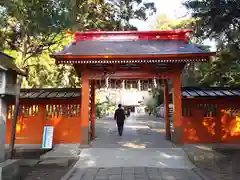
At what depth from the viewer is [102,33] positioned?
12.1 m

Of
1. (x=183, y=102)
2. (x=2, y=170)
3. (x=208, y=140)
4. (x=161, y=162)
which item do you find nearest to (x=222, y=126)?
(x=208, y=140)

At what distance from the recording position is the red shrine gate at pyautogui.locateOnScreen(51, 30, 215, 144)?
32.3 ft

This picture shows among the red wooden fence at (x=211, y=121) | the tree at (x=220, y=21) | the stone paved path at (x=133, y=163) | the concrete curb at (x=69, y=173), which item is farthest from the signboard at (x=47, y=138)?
the tree at (x=220, y=21)

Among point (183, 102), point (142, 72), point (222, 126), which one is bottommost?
point (222, 126)

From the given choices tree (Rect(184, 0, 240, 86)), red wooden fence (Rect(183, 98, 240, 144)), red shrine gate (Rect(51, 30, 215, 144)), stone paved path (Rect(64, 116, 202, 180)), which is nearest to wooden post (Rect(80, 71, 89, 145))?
red shrine gate (Rect(51, 30, 215, 144))

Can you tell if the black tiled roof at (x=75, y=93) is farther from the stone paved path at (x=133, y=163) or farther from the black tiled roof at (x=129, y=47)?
the stone paved path at (x=133, y=163)

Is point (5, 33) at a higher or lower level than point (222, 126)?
higher

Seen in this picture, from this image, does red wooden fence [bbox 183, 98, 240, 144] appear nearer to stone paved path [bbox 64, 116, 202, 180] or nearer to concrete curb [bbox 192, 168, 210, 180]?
stone paved path [bbox 64, 116, 202, 180]

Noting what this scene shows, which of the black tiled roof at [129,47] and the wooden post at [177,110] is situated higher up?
the black tiled roof at [129,47]

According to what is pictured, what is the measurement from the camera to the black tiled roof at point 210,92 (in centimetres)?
1143

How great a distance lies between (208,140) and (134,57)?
5.30 meters

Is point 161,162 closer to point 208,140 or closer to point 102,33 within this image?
point 208,140

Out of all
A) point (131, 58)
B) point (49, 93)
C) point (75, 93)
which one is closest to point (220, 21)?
point (131, 58)

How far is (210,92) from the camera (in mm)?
11914
